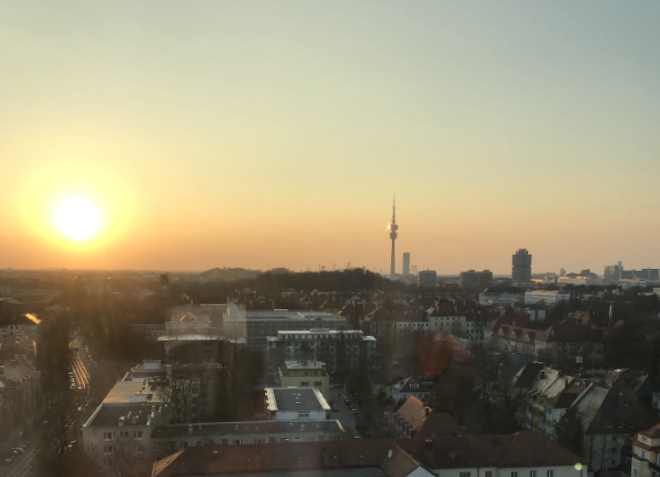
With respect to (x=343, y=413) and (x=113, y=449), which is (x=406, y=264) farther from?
(x=113, y=449)

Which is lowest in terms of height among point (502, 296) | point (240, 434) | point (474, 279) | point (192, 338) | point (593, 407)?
point (240, 434)

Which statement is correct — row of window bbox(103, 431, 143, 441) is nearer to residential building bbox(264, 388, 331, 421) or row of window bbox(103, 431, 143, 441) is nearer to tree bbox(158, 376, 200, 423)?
tree bbox(158, 376, 200, 423)

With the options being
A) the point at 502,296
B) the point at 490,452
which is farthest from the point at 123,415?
the point at 502,296

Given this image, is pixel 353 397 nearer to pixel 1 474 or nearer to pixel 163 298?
pixel 1 474

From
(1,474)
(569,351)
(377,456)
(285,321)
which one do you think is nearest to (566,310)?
(569,351)

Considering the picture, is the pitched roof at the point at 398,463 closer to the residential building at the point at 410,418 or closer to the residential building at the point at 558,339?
the residential building at the point at 410,418

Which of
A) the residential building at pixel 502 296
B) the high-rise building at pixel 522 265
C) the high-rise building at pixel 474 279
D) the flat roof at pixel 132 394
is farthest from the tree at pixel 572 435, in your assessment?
the high-rise building at pixel 522 265
